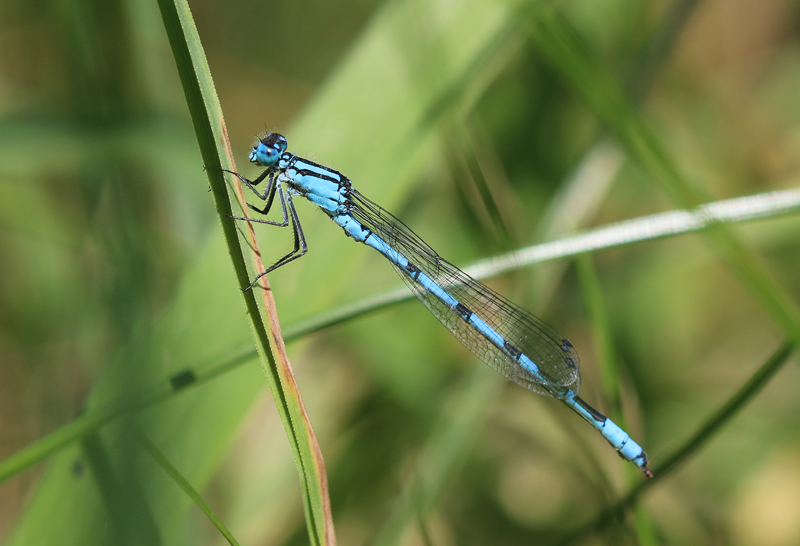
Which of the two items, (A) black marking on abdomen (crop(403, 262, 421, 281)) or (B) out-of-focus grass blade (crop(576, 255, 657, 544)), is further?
A: (A) black marking on abdomen (crop(403, 262, 421, 281))

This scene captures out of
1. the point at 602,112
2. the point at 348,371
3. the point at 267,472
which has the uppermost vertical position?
the point at 348,371

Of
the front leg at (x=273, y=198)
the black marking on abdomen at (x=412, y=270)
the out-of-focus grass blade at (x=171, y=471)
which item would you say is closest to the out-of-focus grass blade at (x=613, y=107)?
the black marking on abdomen at (x=412, y=270)

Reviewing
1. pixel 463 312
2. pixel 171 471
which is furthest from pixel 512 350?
pixel 171 471

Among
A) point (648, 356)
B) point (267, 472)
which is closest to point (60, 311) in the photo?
point (267, 472)

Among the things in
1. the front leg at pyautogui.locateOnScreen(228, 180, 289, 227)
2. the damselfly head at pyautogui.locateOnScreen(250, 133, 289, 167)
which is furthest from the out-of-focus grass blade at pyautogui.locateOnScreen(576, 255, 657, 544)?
the damselfly head at pyautogui.locateOnScreen(250, 133, 289, 167)

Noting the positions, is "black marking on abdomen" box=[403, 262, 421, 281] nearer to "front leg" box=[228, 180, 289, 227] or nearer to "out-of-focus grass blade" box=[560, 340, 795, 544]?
"front leg" box=[228, 180, 289, 227]

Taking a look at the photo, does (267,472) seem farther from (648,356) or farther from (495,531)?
(648,356)
